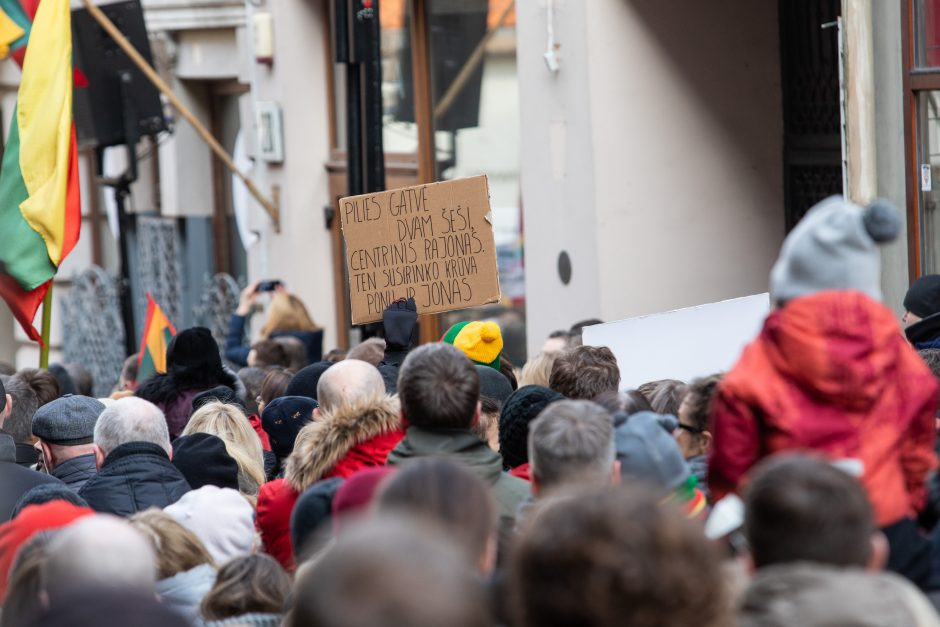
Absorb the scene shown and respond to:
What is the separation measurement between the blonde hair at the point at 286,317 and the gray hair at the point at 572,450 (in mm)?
7200

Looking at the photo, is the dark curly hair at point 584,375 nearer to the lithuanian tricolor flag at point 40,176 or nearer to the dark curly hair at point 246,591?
the dark curly hair at point 246,591

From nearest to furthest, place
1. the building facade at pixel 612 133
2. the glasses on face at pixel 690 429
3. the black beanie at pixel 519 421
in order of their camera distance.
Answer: the glasses on face at pixel 690 429, the black beanie at pixel 519 421, the building facade at pixel 612 133

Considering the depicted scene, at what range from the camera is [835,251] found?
3.75 metres

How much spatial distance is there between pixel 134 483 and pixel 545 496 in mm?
2034

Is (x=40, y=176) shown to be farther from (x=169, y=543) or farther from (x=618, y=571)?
(x=618, y=571)

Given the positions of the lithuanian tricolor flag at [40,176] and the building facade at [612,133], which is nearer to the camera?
the building facade at [612,133]

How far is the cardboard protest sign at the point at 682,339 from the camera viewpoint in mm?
6891

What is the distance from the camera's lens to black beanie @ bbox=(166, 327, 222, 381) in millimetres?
7520

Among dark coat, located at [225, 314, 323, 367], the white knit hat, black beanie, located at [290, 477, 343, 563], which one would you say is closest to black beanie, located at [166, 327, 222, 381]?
the white knit hat

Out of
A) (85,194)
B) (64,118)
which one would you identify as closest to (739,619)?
(64,118)

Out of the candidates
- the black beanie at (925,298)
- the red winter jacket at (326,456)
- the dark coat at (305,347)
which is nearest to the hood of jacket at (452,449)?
the red winter jacket at (326,456)

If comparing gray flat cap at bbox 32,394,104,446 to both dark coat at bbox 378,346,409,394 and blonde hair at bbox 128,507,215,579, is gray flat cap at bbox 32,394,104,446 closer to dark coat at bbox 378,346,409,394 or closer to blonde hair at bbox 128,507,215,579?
dark coat at bbox 378,346,409,394

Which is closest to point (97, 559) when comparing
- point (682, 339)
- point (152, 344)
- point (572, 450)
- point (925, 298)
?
point (572, 450)

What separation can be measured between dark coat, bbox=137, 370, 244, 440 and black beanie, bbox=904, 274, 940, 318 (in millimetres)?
3308
